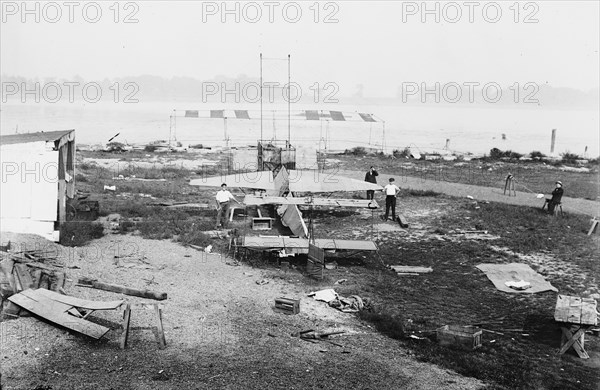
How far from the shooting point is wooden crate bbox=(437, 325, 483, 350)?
12781mm

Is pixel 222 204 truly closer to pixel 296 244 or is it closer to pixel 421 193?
pixel 296 244

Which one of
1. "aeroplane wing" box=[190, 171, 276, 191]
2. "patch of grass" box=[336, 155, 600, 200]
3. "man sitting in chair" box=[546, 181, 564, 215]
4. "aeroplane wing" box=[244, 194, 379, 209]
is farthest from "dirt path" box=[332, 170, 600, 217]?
"aeroplane wing" box=[244, 194, 379, 209]

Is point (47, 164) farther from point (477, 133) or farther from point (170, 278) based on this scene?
point (477, 133)

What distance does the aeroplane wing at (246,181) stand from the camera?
87.7 feet

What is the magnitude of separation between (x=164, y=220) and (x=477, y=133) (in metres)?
77.2

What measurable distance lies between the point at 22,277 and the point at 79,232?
19.0 ft

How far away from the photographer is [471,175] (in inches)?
1540

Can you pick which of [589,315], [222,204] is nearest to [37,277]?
[222,204]

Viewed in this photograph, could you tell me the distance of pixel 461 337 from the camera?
12.8m

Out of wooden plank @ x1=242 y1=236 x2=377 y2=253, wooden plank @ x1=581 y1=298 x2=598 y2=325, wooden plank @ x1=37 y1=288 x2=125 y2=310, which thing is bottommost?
wooden plank @ x1=581 y1=298 x2=598 y2=325

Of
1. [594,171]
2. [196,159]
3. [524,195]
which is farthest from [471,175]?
[196,159]

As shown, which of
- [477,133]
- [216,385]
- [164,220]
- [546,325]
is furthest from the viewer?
[477,133]

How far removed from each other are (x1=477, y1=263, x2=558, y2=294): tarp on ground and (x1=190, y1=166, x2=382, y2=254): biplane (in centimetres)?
345

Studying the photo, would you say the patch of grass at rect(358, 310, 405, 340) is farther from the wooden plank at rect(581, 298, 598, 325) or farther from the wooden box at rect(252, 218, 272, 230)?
the wooden box at rect(252, 218, 272, 230)
